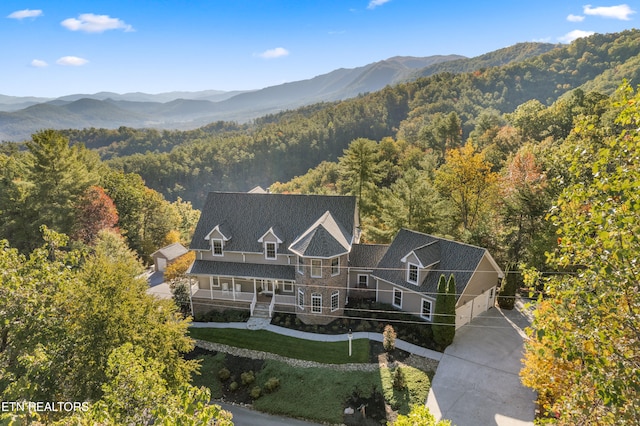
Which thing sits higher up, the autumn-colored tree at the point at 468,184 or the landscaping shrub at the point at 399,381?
the autumn-colored tree at the point at 468,184

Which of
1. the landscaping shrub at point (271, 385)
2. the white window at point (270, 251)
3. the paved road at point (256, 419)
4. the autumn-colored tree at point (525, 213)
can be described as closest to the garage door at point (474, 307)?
the autumn-colored tree at point (525, 213)

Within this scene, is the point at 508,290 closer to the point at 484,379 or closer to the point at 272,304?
the point at 484,379

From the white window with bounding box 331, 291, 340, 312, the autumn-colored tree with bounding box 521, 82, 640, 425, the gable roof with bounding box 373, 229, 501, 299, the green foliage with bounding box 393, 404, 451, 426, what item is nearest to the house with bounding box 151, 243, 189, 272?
the white window with bounding box 331, 291, 340, 312

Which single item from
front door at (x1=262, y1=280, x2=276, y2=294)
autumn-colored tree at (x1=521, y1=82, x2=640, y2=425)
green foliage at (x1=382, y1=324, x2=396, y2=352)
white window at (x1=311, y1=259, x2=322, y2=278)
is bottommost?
green foliage at (x1=382, y1=324, x2=396, y2=352)

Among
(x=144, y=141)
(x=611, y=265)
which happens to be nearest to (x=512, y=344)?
(x=611, y=265)

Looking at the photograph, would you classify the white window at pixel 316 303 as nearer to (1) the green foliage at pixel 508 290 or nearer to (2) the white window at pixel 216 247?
(2) the white window at pixel 216 247

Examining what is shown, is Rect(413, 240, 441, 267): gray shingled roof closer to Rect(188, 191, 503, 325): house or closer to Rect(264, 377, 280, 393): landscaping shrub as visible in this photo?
Rect(188, 191, 503, 325): house
